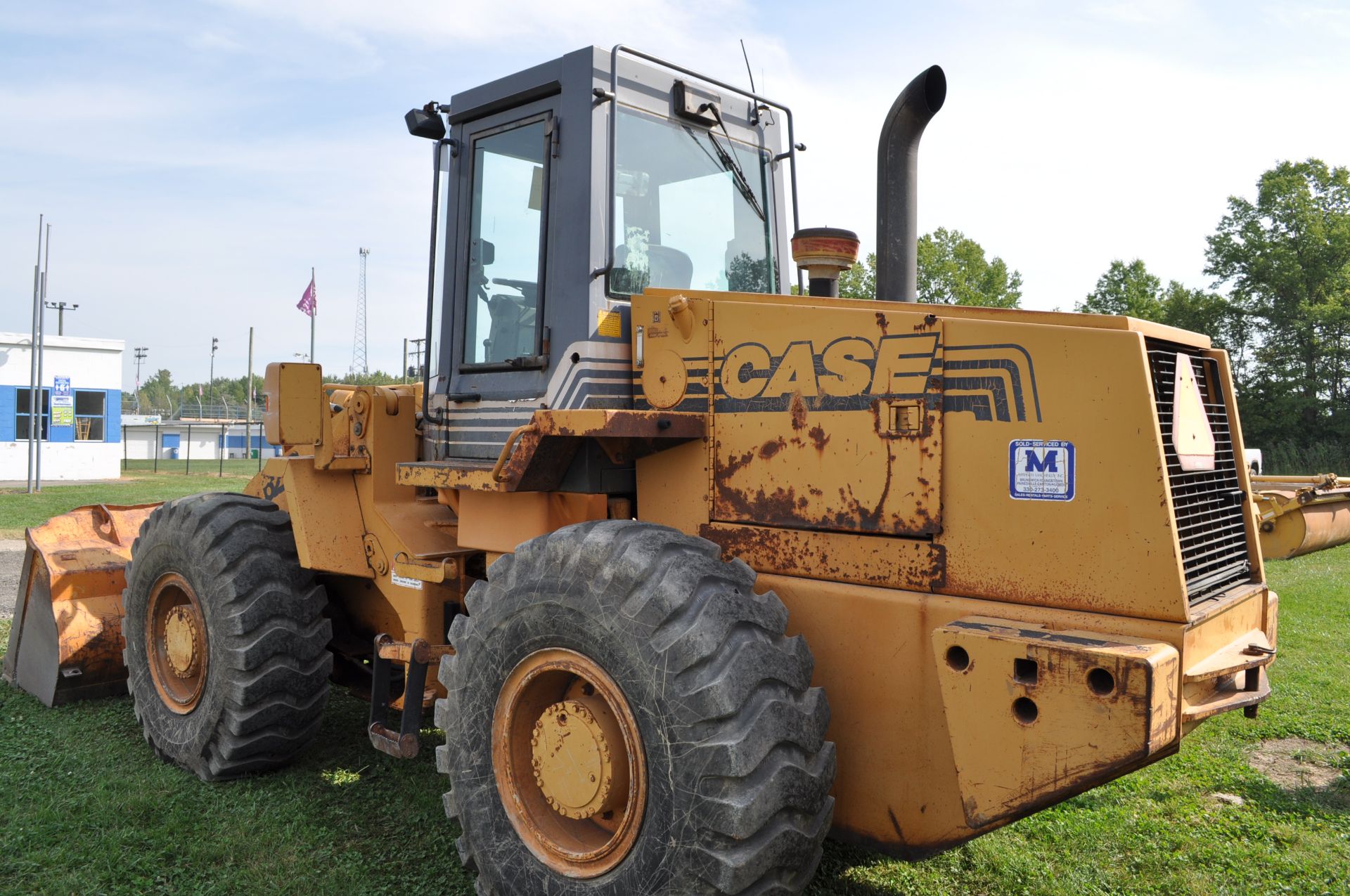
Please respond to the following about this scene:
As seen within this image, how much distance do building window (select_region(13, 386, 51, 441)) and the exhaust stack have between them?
35887 mm

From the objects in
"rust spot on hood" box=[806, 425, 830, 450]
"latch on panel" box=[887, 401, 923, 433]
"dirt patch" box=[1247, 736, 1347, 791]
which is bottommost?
"dirt patch" box=[1247, 736, 1347, 791]

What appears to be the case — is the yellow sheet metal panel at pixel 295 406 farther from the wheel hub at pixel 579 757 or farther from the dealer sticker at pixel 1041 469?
the dealer sticker at pixel 1041 469

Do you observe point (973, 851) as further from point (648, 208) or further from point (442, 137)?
point (442, 137)

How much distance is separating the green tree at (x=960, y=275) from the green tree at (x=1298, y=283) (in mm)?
9920

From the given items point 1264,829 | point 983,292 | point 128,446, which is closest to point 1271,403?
point 983,292

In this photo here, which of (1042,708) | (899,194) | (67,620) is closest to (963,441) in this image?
(1042,708)

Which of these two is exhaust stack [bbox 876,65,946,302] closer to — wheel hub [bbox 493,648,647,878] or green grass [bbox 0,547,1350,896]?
wheel hub [bbox 493,648,647,878]

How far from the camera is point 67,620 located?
20.5ft

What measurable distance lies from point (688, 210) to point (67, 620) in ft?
15.5

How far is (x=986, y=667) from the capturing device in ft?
9.50

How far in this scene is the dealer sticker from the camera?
297 centimetres

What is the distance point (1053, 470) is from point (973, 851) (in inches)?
81.7

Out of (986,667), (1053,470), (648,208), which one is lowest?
(986,667)

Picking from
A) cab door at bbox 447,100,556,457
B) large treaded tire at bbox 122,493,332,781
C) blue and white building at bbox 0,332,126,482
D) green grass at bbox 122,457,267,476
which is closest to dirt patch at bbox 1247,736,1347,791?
cab door at bbox 447,100,556,457
